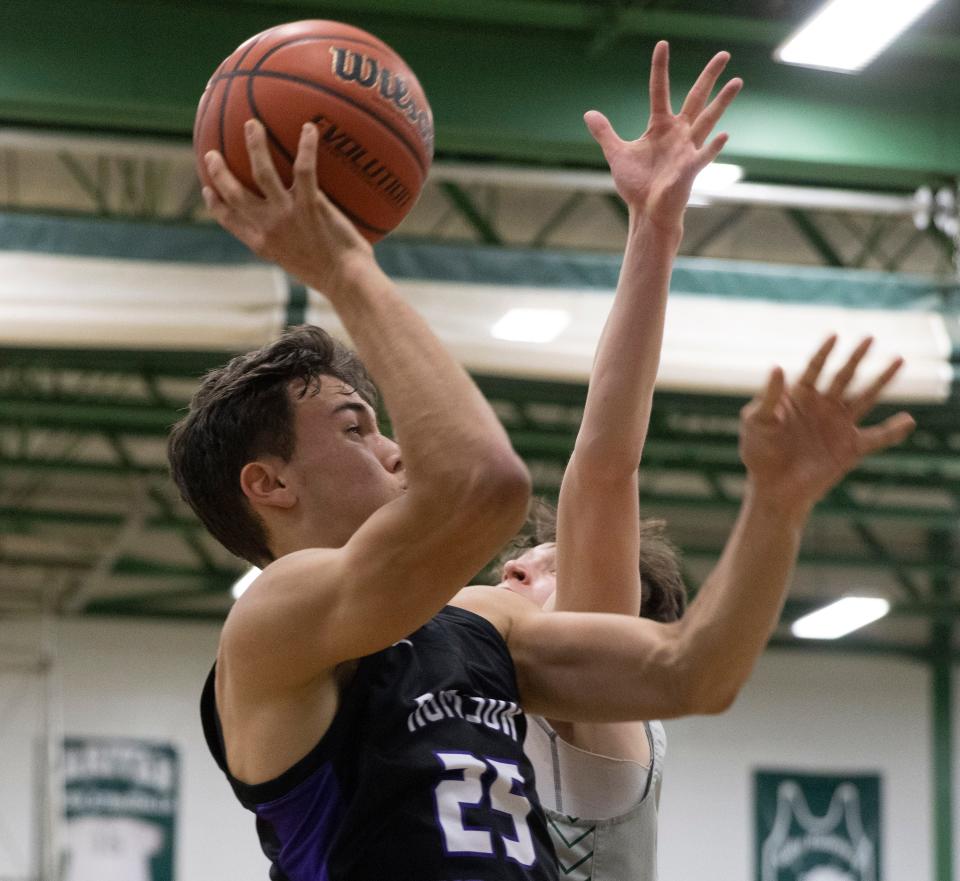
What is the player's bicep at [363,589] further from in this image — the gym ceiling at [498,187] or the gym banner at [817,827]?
the gym banner at [817,827]

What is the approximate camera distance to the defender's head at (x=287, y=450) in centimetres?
239

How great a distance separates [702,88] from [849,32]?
10.4 ft

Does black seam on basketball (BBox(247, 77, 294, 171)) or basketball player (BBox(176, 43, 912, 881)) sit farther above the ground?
black seam on basketball (BBox(247, 77, 294, 171))

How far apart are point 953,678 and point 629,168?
14.3 m

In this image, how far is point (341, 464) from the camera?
2389 millimetres

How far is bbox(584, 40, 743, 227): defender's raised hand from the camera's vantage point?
2.81 m

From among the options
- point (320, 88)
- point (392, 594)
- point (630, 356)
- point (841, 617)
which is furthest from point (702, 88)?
point (841, 617)

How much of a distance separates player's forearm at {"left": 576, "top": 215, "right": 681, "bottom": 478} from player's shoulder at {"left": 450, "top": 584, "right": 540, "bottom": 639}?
31 cm

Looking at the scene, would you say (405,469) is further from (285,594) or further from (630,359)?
(630,359)

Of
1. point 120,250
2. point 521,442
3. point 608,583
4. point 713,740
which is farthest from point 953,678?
point 608,583

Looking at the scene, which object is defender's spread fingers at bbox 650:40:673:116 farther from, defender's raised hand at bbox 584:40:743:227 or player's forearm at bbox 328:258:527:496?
player's forearm at bbox 328:258:527:496

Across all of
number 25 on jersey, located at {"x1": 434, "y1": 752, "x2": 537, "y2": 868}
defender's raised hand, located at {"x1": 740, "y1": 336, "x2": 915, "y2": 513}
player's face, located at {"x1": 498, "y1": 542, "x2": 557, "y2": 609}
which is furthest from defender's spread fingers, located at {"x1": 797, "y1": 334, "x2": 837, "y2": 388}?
player's face, located at {"x1": 498, "y1": 542, "x2": 557, "y2": 609}

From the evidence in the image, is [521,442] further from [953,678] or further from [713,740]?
[953,678]

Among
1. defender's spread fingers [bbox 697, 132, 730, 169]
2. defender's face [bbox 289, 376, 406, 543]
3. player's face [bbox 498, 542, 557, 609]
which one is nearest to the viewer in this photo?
defender's face [bbox 289, 376, 406, 543]
